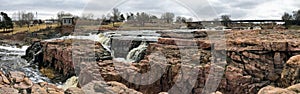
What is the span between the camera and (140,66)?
23656 millimetres

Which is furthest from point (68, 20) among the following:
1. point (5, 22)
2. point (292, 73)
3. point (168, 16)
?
point (292, 73)

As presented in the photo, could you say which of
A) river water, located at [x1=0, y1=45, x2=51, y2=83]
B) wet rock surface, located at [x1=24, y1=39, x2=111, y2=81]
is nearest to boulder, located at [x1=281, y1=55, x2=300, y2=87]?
wet rock surface, located at [x1=24, y1=39, x2=111, y2=81]

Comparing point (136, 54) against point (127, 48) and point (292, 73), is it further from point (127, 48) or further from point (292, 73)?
point (292, 73)

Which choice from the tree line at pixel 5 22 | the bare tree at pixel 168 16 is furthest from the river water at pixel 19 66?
the tree line at pixel 5 22

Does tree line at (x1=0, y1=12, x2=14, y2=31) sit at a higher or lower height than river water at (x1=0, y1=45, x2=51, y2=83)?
higher

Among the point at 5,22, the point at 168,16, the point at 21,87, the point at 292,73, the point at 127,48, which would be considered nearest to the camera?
the point at 21,87

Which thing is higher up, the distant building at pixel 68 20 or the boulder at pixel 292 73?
the distant building at pixel 68 20

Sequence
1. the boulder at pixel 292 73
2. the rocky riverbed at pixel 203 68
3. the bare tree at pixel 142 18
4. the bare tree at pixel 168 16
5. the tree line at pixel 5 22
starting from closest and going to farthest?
1. the boulder at pixel 292 73
2. the rocky riverbed at pixel 203 68
3. the bare tree at pixel 168 16
4. the bare tree at pixel 142 18
5. the tree line at pixel 5 22

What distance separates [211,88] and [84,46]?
11.9 metres

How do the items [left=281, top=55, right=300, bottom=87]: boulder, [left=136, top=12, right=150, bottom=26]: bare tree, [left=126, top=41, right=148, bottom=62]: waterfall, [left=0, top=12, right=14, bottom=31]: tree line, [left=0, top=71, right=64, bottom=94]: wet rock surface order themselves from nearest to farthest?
1. [left=0, top=71, right=64, bottom=94]: wet rock surface
2. [left=281, top=55, right=300, bottom=87]: boulder
3. [left=126, top=41, right=148, bottom=62]: waterfall
4. [left=136, top=12, right=150, bottom=26]: bare tree
5. [left=0, top=12, right=14, bottom=31]: tree line

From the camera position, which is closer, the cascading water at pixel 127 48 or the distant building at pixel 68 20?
the cascading water at pixel 127 48

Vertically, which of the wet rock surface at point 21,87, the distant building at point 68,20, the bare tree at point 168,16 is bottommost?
the wet rock surface at point 21,87

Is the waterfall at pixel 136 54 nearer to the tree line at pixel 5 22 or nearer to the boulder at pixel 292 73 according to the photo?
the boulder at pixel 292 73

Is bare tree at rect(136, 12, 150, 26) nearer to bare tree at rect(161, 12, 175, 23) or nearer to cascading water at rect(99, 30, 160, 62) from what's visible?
bare tree at rect(161, 12, 175, 23)
